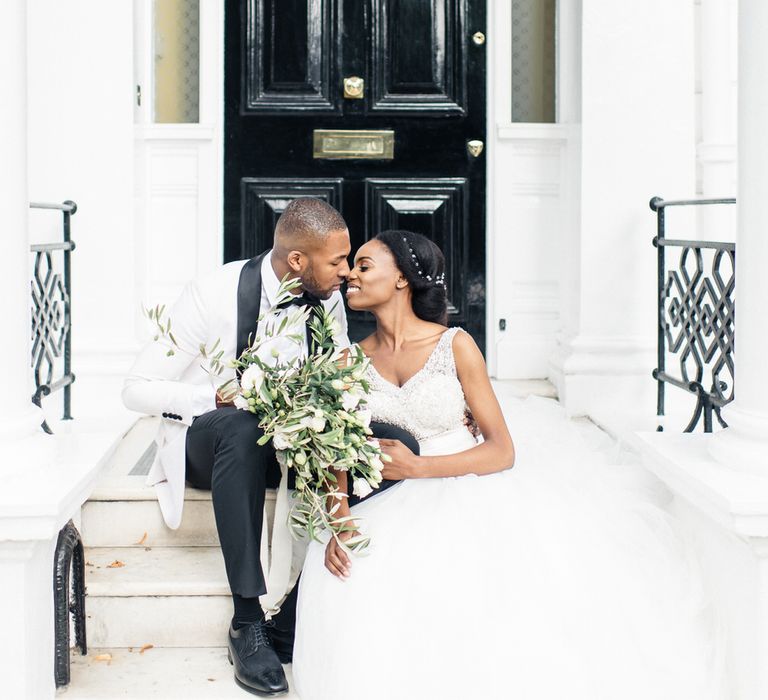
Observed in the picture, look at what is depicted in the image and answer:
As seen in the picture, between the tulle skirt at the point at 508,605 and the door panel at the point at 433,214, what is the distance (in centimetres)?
250

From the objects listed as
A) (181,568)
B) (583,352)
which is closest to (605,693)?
(181,568)

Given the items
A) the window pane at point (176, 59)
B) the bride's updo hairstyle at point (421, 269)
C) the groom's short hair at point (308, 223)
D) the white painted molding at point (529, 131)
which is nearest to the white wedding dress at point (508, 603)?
the bride's updo hairstyle at point (421, 269)

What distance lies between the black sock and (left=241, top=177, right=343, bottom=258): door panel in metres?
2.75

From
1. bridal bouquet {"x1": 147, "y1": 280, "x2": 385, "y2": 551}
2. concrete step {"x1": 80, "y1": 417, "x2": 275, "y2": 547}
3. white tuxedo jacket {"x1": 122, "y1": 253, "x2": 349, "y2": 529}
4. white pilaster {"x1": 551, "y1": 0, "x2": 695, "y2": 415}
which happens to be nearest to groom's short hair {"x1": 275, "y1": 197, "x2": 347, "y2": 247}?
white tuxedo jacket {"x1": 122, "y1": 253, "x2": 349, "y2": 529}

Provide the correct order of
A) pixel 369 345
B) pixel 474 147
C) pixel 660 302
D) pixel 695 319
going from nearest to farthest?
pixel 369 345 < pixel 695 319 < pixel 660 302 < pixel 474 147

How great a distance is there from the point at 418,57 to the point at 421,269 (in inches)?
92.7

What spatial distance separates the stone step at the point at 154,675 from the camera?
3195mm

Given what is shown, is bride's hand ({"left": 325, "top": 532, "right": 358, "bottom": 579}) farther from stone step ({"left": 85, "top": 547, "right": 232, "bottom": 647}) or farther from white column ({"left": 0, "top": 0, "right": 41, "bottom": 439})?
white column ({"left": 0, "top": 0, "right": 41, "bottom": 439})

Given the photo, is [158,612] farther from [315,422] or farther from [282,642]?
[315,422]

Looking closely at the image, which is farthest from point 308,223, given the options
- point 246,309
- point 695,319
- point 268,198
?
point 268,198

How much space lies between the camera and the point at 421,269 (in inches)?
147

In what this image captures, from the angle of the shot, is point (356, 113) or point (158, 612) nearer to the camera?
point (158, 612)

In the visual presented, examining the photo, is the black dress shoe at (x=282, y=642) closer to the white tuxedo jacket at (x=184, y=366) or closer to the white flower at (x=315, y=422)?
the white tuxedo jacket at (x=184, y=366)

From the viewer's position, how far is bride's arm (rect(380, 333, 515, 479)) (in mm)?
3479
